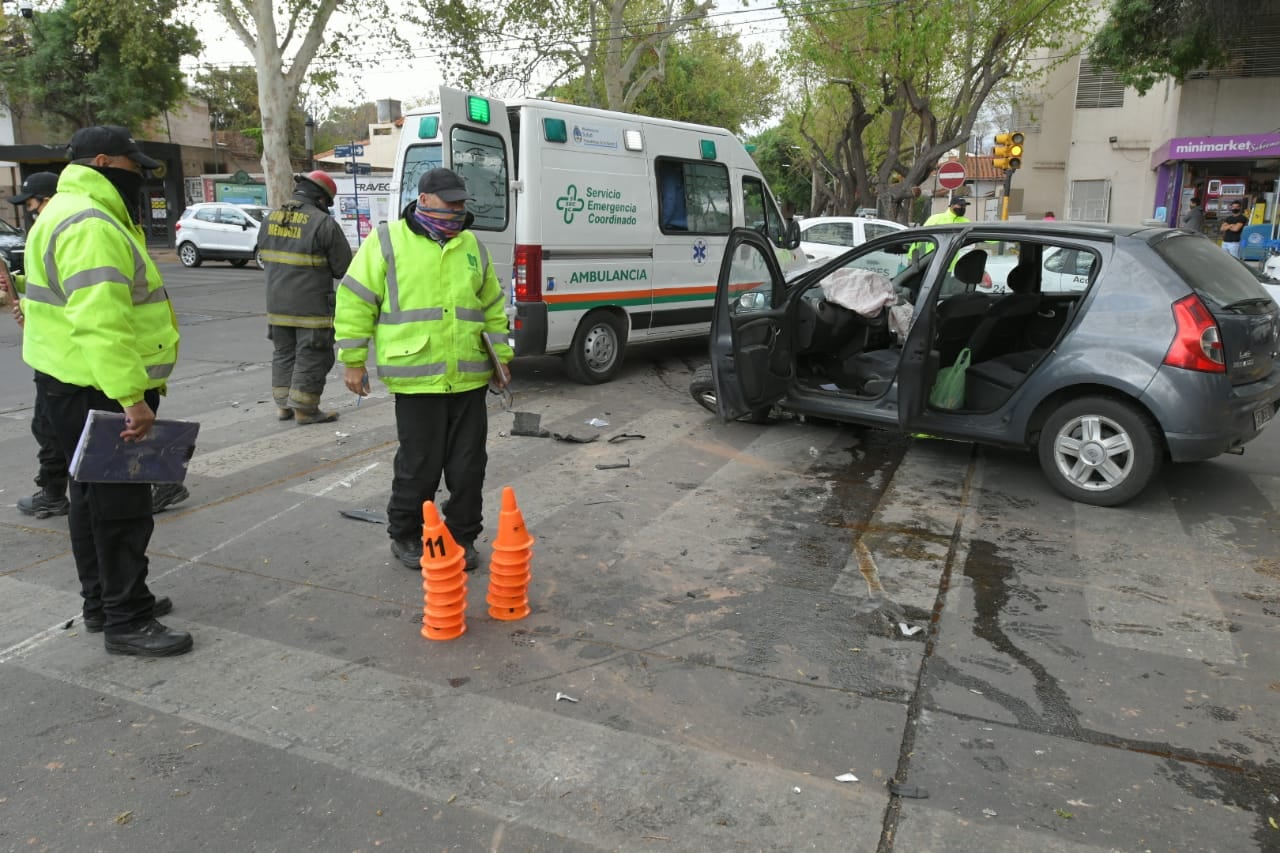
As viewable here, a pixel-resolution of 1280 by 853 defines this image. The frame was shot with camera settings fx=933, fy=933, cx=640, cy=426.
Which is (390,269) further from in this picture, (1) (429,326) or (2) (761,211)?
(2) (761,211)

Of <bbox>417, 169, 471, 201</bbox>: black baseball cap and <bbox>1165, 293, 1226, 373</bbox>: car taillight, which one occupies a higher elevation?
<bbox>417, 169, 471, 201</bbox>: black baseball cap

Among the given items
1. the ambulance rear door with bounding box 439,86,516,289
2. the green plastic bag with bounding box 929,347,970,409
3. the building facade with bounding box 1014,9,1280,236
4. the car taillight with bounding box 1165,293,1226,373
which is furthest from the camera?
the building facade with bounding box 1014,9,1280,236

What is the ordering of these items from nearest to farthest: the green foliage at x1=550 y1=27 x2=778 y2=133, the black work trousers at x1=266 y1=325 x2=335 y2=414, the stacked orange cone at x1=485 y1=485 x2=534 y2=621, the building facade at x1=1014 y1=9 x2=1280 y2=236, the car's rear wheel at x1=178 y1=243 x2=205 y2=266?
the stacked orange cone at x1=485 y1=485 x2=534 y2=621
the black work trousers at x1=266 y1=325 x2=335 y2=414
the building facade at x1=1014 y1=9 x2=1280 y2=236
the car's rear wheel at x1=178 y1=243 x2=205 y2=266
the green foliage at x1=550 y1=27 x2=778 y2=133

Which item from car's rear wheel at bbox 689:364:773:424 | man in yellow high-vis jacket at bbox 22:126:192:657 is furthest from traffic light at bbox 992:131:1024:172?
man in yellow high-vis jacket at bbox 22:126:192:657

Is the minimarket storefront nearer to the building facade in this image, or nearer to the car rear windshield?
the building facade

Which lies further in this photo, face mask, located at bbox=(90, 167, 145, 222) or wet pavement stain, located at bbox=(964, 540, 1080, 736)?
face mask, located at bbox=(90, 167, 145, 222)

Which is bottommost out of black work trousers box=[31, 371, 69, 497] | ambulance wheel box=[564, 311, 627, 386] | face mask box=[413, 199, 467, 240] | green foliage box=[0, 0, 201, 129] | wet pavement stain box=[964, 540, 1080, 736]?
wet pavement stain box=[964, 540, 1080, 736]

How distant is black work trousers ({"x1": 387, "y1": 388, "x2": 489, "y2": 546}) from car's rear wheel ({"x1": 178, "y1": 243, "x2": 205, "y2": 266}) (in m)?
23.8

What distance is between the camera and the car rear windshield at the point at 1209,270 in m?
5.15

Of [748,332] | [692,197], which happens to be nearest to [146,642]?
[748,332]

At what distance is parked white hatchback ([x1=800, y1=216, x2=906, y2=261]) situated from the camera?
16.0 metres

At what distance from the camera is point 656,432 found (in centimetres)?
705

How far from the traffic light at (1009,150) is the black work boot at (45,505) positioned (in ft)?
53.4

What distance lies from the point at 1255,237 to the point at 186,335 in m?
19.3
